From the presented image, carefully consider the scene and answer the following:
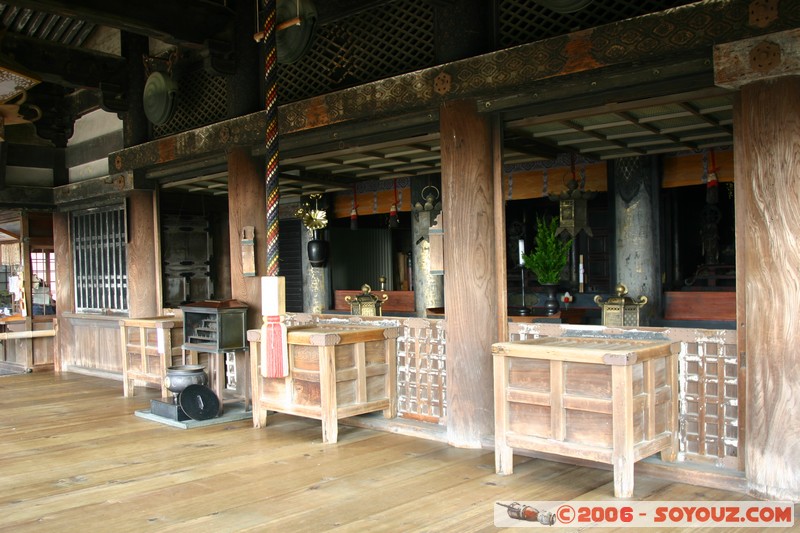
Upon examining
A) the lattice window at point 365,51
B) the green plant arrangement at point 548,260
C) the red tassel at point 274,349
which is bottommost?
the red tassel at point 274,349

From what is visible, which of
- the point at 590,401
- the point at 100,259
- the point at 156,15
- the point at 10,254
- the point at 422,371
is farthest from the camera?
the point at 10,254

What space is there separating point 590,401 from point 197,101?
194 inches

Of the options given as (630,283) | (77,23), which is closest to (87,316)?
(77,23)

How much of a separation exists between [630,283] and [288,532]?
6010mm

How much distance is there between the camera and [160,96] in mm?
6707

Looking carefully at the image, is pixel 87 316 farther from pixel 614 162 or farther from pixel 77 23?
pixel 614 162

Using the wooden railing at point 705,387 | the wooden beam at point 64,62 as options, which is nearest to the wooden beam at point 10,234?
the wooden beam at point 64,62

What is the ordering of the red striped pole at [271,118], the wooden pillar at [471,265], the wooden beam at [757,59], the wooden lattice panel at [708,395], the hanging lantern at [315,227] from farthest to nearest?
the hanging lantern at [315,227]
the wooden pillar at [471,265]
the red striped pole at [271,118]
the wooden lattice panel at [708,395]
the wooden beam at [757,59]

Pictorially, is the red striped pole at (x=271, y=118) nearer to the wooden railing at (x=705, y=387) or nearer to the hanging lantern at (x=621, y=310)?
the wooden railing at (x=705, y=387)

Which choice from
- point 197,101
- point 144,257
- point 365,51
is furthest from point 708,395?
point 144,257

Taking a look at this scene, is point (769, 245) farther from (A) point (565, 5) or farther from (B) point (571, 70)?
(A) point (565, 5)

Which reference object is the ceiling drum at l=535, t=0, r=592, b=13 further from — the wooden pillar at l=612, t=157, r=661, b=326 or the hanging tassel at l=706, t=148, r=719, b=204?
the wooden pillar at l=612, t=157, r=661, b=326

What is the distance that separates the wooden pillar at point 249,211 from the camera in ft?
20.4

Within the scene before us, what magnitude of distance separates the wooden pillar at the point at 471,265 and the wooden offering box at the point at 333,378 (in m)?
0.70
